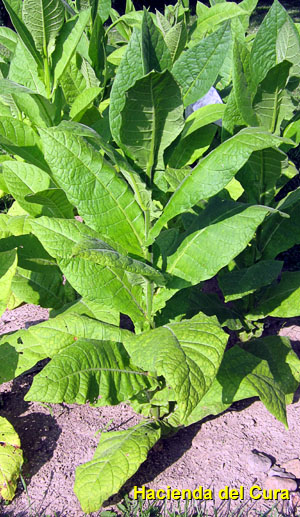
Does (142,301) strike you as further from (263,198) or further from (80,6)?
(80,6)

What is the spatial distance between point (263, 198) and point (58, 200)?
3.03ft

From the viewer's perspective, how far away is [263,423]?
2.39 meters

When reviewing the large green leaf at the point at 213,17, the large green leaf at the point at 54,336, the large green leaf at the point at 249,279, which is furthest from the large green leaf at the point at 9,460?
the large green leaf at the point at 213,17

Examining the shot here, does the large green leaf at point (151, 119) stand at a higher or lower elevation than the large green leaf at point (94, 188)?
higher

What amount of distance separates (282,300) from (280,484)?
80 centimetres

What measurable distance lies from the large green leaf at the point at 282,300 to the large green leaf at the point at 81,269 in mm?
752

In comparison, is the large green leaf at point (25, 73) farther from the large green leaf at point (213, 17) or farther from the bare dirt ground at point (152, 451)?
the bare dirt ground at point (152, 451)

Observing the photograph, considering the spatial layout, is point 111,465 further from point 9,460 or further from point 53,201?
point 53,201

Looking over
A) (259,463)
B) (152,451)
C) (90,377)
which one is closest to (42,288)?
(90,377)

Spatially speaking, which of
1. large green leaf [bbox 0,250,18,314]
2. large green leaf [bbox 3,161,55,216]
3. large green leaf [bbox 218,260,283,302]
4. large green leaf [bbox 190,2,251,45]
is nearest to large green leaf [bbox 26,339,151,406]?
large green leaf [bbox 0,250,18,314]

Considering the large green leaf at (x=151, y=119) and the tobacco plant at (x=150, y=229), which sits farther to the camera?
the tobacco plant at (x=150, y=229)

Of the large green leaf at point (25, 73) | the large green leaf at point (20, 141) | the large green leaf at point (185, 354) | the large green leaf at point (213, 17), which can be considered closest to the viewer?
the large green leaf at point (185, 354)

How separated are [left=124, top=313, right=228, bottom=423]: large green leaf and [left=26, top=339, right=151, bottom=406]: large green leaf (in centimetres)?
16

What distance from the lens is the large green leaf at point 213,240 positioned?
1861mm
